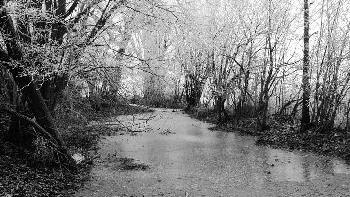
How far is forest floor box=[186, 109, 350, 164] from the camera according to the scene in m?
15.4

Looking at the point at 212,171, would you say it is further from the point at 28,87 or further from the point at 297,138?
the point at 297,138

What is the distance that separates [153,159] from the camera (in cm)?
1480

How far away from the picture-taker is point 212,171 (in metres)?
13.1

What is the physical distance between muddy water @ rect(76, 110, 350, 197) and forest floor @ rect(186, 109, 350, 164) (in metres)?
0.71

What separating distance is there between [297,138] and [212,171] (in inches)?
261

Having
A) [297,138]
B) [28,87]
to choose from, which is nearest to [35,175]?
[28,87]

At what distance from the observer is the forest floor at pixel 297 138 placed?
15414mm

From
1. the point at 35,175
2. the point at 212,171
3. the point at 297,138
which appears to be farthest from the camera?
the point at 297,138

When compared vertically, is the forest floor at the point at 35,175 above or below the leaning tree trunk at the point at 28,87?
below

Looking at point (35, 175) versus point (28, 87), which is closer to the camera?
point (35, 175)

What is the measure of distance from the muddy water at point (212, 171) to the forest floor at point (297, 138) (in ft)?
2.34

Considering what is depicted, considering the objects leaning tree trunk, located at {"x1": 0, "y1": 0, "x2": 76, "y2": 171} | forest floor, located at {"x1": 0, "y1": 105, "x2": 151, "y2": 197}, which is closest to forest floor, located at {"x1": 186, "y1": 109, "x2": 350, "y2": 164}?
forest floor, located at {"x1": 0, "y1": 105, "x2": 151, "y2": 197}

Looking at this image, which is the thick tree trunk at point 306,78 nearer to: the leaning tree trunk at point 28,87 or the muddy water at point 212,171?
the muddy water at point 212,171

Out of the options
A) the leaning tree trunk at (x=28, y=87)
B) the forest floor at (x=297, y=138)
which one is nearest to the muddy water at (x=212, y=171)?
the forest floor at (x=297, y=138)
